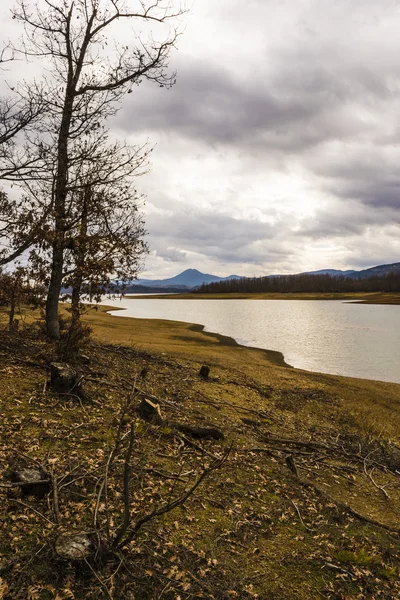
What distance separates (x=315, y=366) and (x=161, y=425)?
23849 mm

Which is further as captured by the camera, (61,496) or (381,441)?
(381,441)

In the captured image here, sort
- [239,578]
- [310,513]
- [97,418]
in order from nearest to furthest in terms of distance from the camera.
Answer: [239,578]
[310,513]
[97,418]

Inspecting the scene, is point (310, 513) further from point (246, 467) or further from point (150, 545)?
point (150, 545)

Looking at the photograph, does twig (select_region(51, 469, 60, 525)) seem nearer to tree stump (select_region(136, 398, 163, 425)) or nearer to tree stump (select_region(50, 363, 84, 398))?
tree stump (select_region(136, 398, 163, 425))

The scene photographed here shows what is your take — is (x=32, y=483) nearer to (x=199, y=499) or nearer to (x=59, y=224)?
(x=199, y=499)

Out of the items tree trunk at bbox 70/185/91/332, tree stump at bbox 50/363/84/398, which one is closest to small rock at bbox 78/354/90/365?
tree trunk at bbox 70/185/91/332

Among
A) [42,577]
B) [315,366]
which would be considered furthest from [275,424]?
[315,366]

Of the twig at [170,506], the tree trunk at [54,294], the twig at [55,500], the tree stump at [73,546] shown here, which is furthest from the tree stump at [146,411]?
the tree trunk at [54,294]

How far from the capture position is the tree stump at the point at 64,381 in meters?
10.5

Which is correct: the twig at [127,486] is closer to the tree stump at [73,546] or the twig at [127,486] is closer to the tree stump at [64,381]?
the tree stump at [73,546]

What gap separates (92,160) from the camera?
13.9 m

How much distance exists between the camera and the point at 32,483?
6.10 metres

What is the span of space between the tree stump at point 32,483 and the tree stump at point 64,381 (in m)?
4.17

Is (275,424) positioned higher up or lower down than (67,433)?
lower down
